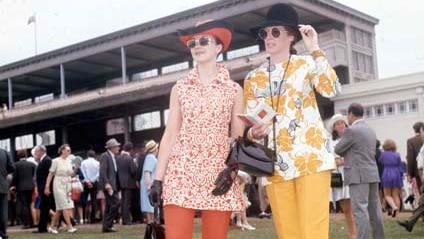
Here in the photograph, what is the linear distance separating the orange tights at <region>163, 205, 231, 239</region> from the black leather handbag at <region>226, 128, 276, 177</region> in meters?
0.34

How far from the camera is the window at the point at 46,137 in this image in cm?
4522

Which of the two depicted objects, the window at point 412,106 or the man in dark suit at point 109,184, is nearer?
the man in dark suit at point 109,184

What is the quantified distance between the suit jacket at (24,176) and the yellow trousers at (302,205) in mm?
11841

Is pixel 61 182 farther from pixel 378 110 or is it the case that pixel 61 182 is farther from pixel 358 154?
pixel 378 110

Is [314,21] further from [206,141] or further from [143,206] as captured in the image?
[206,141]

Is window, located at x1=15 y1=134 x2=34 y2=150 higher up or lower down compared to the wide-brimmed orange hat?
higher up

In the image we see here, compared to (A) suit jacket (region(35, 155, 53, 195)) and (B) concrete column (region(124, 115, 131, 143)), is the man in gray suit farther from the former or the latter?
(B) concrete column (region(124, 115, 131, 143))

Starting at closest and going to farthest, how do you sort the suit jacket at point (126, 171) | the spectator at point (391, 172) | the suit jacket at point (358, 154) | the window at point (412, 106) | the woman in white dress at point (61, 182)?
the suit jacket at point (358, 154) → the woman in white dress at point (61, 182) → the suit jacket at point (126, 171) → the spectator at point (391, 172) → the window at point (412, 106)

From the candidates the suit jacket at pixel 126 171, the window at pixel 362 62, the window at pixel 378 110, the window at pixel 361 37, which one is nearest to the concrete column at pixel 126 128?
the window at pixel 362 62

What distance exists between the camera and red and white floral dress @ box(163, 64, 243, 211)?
13.3 ft

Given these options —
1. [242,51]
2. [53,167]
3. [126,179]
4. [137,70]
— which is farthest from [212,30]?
[137,70]

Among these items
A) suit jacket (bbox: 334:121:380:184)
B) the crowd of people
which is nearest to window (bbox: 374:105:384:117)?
suit jacket (bbox: 334:121:380:184)

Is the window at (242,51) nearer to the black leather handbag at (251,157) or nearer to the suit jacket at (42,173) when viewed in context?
the suit jacket at (42,173)

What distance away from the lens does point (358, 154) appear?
760 centimetres
